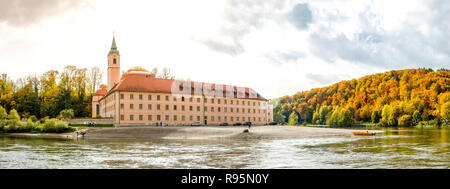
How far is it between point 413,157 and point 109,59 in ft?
223

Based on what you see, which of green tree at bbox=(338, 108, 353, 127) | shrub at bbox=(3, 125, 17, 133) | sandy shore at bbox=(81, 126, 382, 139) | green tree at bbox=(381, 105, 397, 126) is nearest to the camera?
sandy shore at bbox=(81, 126, 382, 139)

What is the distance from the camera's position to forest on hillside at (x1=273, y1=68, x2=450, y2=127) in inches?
3487

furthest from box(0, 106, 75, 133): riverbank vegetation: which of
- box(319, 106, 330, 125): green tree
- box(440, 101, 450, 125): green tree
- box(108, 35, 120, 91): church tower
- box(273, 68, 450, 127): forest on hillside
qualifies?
box(319, 106, 330, 125): green tree

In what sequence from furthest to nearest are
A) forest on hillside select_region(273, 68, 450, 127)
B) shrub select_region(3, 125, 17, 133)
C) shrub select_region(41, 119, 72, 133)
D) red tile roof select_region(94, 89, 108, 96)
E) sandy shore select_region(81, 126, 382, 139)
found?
forest on hillside select_region(273, 68, 450, 127) → red tile roof select_region(94, 89, 108, 96) → shrub select_region(3, 125, 17, 133) → shrub select_region(41, 119, 72, 133) → sandy shore select_region(81, 126, 382, 139)

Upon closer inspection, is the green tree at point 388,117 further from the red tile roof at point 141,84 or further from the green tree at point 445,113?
the red tile roof at point 141,84

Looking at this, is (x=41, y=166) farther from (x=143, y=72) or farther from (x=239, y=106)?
(x=239, y=106)

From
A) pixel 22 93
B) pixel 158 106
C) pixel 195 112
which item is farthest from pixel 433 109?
pixel 22 93

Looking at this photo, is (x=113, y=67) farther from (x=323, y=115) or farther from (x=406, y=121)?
(x=323, y=115)

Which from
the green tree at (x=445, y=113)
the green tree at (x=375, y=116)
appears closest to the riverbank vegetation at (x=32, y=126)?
the green tree at (x=445, y=113)

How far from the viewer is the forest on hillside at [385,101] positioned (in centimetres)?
8856

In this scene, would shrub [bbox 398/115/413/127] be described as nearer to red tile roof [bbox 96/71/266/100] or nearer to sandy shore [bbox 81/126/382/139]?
sandy shore [bbox 81/126/382/139]
